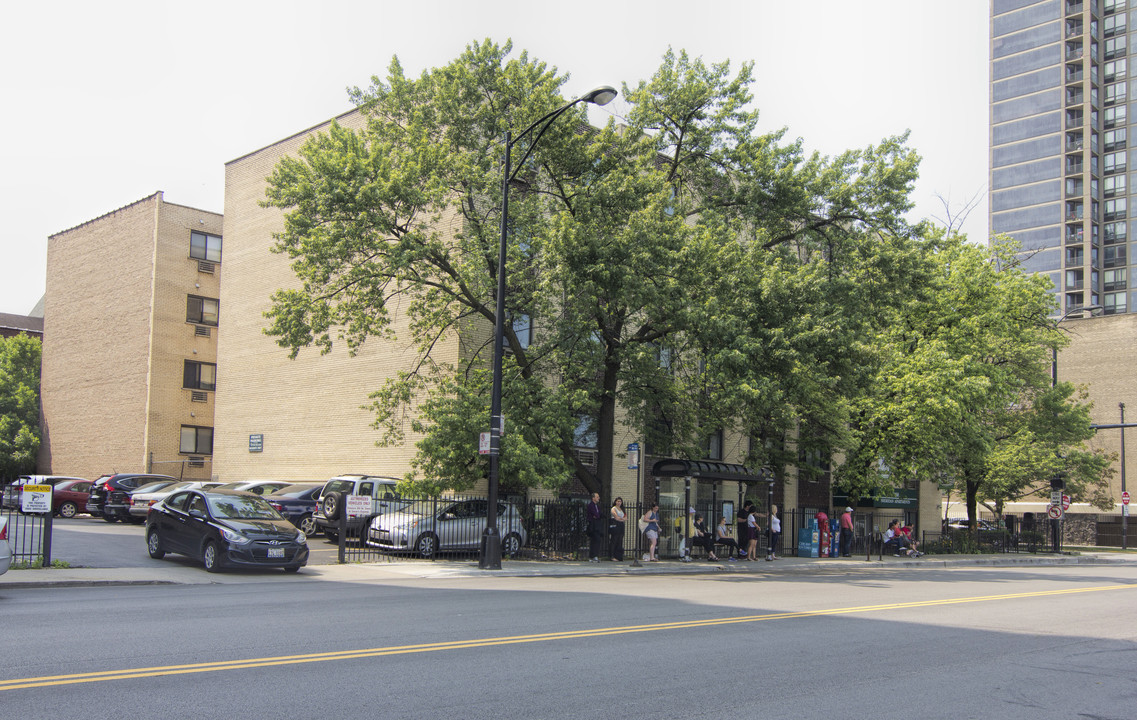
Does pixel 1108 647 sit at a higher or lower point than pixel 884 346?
lower

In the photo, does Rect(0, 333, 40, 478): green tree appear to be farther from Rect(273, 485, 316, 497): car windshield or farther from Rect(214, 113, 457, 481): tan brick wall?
Rect(273, 485, 316, 497): car windshield

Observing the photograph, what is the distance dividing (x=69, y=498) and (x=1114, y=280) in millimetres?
94035

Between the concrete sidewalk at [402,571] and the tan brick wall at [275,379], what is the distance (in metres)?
9.12

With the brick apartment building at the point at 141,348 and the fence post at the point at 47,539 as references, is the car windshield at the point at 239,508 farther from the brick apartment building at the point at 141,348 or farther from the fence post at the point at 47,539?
the brick apartment building at the point at 141,348

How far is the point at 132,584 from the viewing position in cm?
1452

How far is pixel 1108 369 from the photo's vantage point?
206 feet

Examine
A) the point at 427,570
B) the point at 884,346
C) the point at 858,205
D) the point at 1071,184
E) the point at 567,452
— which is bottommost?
the point at 427,570

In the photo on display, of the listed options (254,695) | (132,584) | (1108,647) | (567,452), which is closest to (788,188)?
(567,452)

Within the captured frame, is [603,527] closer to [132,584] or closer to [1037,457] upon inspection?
[132,584]

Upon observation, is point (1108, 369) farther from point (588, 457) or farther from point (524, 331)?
point (524, 331)

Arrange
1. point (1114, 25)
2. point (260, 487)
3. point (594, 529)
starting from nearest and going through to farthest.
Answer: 1. point (594, 529)
2. point (260, 487)
3. point (1114, 25)

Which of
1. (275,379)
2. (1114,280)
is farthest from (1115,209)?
(275,379)

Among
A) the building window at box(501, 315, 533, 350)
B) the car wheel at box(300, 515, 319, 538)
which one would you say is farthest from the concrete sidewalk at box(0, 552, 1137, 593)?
the building window at box(501, 315, 533, 350)

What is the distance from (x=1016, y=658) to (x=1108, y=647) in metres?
2.00
